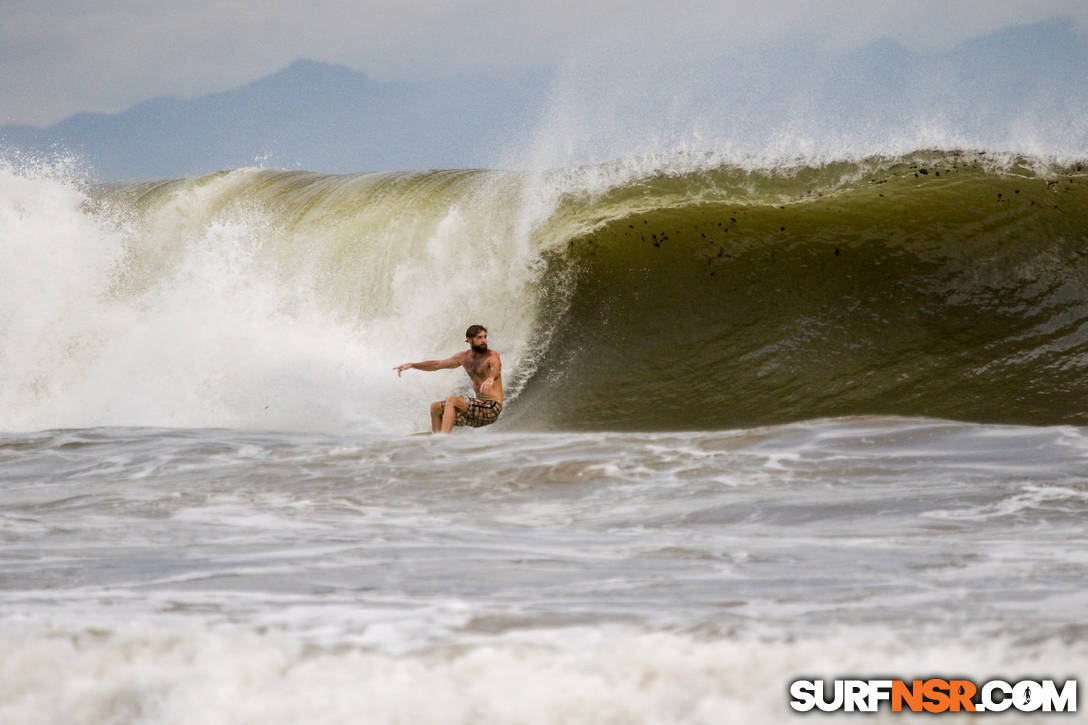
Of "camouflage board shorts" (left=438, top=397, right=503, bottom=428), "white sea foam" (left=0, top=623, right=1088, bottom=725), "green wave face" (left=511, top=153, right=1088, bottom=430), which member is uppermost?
"green wave face" (left=511, top=153, right=1088, bottom=430)

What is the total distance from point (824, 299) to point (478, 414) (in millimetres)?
3715

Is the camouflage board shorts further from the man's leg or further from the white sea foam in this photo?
the white sea foam

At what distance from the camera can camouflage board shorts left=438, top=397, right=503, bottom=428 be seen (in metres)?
8.86

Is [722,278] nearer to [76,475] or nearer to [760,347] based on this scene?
[760,347]

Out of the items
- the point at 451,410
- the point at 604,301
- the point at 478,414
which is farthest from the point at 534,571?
the point at 604,301

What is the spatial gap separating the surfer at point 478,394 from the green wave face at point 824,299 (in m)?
0.72

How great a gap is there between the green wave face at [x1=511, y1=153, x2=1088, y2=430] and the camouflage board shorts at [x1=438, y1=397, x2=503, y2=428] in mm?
696

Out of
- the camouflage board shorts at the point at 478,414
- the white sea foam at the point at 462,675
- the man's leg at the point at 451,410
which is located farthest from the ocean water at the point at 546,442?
the man's leg at the point at 451,410

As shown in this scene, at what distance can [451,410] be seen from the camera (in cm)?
870

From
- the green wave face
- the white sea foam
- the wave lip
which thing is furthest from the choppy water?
the wave lip

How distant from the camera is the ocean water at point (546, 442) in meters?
2.78

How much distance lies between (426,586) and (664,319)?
7412 mm

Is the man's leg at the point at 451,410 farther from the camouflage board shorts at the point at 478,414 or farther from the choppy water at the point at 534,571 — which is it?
the choppy water at the point at 534,571

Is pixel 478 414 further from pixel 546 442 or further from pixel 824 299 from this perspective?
pixel 824 299
